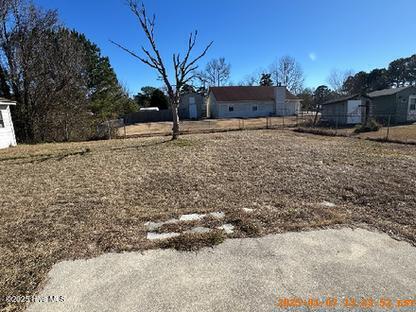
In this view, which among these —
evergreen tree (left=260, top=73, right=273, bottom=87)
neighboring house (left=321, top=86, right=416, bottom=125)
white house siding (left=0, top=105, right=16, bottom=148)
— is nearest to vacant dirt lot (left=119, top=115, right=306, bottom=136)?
neighboring house (left=321, top=86, right=416, bottom=125)

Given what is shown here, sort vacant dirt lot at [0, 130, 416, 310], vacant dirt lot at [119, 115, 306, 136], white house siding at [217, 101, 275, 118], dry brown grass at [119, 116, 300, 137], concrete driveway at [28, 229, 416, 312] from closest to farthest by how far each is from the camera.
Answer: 1. concrete driveway at [28, 229, 416, 312]
2. vacant dirt lot at [0, 130, 416, 310]
3. dry brown grass at [119, 116, 300, 137]
4. vacant dirt lot at [119, 115, 306, 136]
5. white house siding at [217, 101, 275, 118]

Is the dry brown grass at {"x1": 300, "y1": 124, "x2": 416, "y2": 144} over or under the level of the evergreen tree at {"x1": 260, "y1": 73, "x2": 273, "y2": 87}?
under

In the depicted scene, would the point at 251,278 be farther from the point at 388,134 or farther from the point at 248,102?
the point at 248,102

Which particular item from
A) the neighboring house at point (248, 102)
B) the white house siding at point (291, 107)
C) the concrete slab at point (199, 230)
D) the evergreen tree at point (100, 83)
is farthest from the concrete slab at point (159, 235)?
the white house siding at point (291, 107)

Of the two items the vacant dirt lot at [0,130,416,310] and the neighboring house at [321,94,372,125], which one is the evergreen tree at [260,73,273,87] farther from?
the vacant dirt lot at [0,130,416,310]

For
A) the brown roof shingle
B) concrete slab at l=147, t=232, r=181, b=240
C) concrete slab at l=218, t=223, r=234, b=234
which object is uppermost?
the brown roof shingle

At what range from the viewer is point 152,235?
3.35 meters

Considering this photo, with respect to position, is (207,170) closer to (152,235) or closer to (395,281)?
(152,235)

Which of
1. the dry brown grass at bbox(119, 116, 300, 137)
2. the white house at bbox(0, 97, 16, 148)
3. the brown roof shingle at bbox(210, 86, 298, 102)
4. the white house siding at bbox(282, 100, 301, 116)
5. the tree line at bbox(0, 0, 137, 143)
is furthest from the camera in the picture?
the white house siding at bbox(282, 100, 301, 116)

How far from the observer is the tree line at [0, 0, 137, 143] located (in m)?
15.0

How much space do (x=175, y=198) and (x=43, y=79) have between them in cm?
1528

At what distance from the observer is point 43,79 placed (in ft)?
51.5

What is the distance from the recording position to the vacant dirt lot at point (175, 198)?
3162mm

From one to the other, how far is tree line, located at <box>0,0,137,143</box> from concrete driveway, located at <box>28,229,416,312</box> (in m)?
15.6
